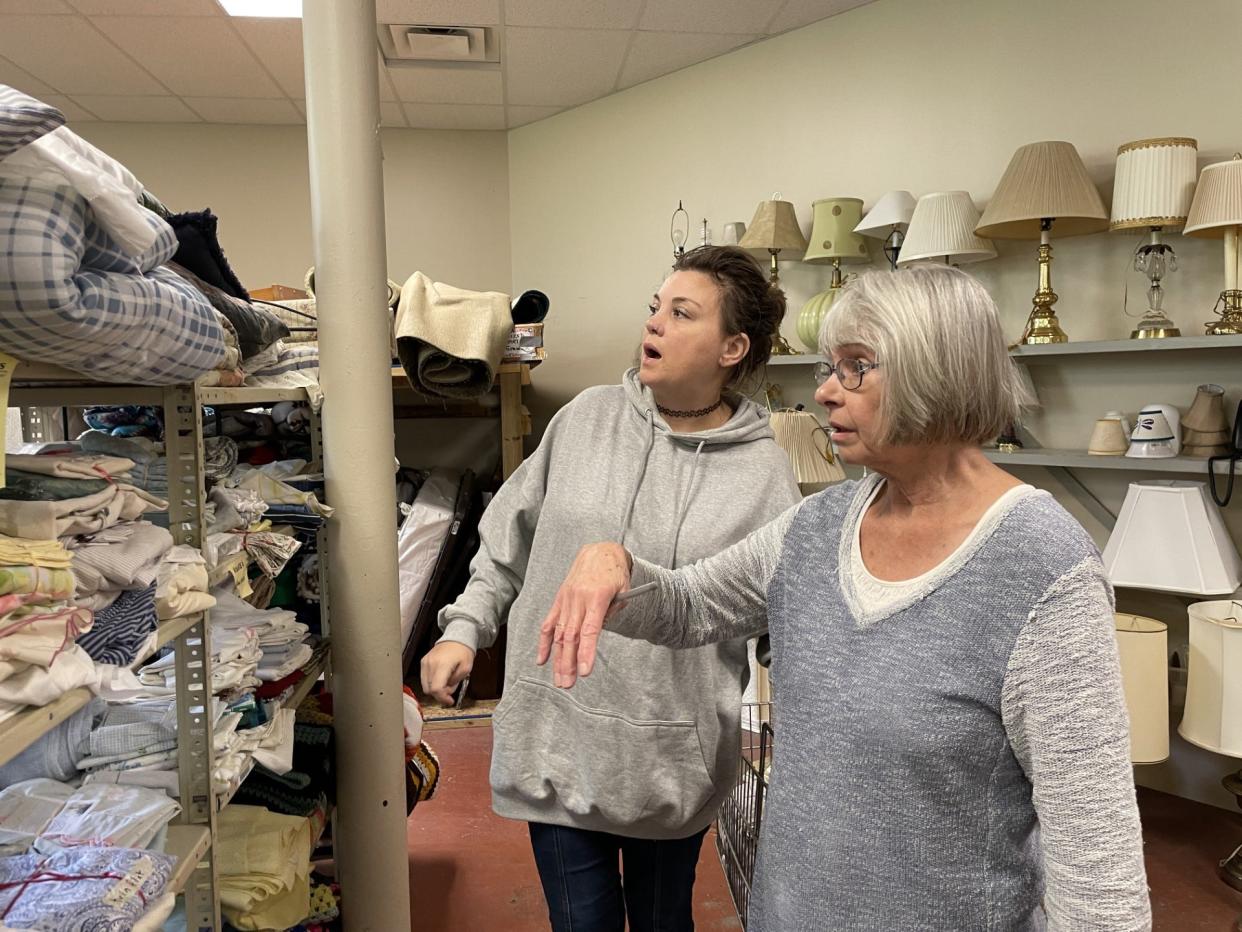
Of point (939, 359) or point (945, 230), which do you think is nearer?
point (939, 359)

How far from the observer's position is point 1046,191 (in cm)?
251

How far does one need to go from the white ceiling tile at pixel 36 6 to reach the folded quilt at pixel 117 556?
9.07ft

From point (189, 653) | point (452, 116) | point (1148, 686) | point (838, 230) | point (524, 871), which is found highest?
point (452, 116)

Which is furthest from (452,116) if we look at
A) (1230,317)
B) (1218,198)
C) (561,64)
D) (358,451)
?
(1230,317)

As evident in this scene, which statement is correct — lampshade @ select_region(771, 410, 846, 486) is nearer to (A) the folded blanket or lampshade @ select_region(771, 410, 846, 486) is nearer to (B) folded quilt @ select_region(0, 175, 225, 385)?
(A) the folded blanket

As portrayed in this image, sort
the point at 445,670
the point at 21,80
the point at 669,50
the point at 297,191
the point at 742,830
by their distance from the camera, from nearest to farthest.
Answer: the point at 445,670 < the point at 742,830 < the point at 669,50 < the point at 21,80 < the point at 297,191

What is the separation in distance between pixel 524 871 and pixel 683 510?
1.60 m

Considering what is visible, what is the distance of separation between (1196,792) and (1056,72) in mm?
2269

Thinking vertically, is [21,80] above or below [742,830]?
above

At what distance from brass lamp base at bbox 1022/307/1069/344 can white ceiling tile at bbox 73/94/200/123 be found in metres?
3.70

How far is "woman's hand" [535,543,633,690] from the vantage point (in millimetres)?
939

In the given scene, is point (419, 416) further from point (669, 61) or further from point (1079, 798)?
point (1079, 798)

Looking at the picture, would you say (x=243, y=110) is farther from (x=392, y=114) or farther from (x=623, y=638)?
(x=623, y=638)

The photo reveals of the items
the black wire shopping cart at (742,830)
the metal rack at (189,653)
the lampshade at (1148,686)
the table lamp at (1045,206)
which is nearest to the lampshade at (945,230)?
the table lamp at (1045,206)
